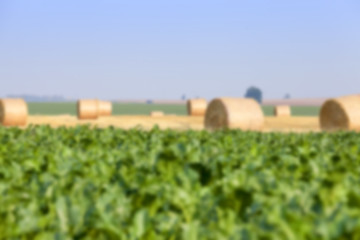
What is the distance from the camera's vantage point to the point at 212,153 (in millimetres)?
5215

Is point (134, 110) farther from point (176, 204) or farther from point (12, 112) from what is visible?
point (176, 204)

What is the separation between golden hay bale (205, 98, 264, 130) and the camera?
66.5 feet

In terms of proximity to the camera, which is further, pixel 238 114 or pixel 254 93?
pixel 254 93

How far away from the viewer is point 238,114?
2044 cm

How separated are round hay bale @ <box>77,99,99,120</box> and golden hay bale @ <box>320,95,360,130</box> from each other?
59.3 ft

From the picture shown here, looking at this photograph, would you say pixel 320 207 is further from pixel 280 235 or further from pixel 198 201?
pixel 280 235

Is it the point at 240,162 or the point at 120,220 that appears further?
the point at 240,162

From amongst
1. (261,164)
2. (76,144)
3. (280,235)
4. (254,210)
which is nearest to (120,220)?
(254,210)

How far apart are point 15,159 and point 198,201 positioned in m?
2.76

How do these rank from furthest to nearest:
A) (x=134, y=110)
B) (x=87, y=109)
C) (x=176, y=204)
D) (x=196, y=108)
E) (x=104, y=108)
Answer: (x=134, y=110)
(x=196, y=108)
(x=104, y=108)
(x=87, y=109)
(x=176, y=204)

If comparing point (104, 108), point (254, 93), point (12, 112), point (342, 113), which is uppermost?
point (254, 93)

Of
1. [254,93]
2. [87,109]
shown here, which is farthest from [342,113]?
[254,93]

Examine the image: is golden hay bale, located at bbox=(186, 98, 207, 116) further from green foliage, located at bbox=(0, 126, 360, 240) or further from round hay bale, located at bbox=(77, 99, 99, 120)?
green foliage, located at bbox=(0, 126, 360, 240)

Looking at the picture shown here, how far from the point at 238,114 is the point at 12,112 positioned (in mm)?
13005
